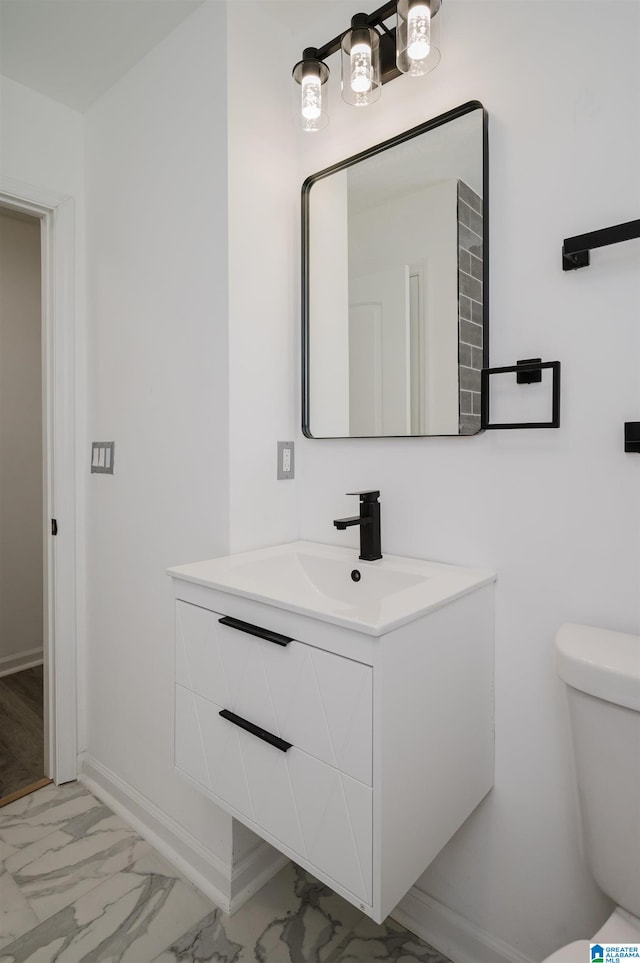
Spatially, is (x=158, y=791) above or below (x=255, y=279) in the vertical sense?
below

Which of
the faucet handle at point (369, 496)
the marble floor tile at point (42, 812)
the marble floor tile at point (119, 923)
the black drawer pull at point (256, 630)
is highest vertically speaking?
the faucet handle at point (369, 496)

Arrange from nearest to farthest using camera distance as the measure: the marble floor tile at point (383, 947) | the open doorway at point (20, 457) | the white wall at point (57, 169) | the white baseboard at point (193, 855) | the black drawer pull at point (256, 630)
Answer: the black drawer pull at point (256, 630) → the marble floor tile at point (383, 947) → the white baseboard at point (193, 855) → the white wall at point (57, 169) → the open doorway at point (20, 457)

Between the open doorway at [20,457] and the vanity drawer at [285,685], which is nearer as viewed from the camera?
the vanity drawer at [285,685]

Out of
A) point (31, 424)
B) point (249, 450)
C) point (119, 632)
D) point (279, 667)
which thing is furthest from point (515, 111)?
point (31, 424)

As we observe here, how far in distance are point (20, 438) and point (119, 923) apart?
7.55ft

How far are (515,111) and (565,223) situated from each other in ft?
0.97

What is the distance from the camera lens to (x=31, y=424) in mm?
2840

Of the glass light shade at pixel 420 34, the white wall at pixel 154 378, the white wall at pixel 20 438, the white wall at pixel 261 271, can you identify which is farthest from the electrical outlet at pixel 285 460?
the white wall at pixel 20 438

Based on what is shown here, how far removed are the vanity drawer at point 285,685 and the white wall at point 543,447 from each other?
1.55 ft

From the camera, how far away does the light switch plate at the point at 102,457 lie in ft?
5.95

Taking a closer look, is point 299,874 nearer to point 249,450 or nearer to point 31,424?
point 249,450

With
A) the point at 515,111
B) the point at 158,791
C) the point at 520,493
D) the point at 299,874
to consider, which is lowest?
the point at 299,874

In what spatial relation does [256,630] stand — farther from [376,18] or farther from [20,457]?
[20,457]

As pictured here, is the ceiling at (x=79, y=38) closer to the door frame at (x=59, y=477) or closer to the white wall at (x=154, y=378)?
the white wall at (x=154, y=378)
